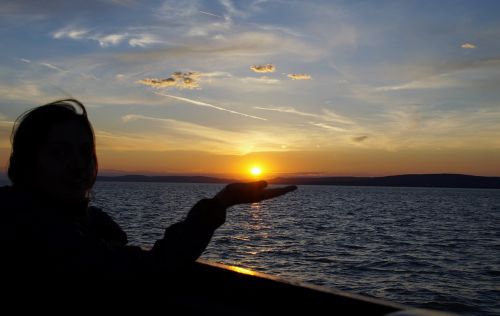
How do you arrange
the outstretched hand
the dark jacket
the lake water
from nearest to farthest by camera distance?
the dark jacket
the outstretched hand
the lake water

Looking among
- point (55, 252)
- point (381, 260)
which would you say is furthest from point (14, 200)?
point (381, 260)

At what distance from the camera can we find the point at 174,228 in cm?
180

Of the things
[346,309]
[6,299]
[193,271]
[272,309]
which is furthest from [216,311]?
[6,299]

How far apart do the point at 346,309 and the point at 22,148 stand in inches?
68.7

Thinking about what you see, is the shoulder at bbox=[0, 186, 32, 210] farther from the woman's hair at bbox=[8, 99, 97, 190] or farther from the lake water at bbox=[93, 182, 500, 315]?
the lake water at bbox=[93, 182, 500, 315]

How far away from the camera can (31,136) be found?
5.93 feet

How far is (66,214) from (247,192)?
70cm

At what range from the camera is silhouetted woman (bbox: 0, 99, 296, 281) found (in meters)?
1.52

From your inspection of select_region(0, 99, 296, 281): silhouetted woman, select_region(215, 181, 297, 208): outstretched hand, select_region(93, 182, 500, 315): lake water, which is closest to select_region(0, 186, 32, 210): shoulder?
select_region(0, 99, 296, 281): silhouetted woman

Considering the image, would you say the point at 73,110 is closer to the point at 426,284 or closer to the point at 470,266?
the point at 426,284

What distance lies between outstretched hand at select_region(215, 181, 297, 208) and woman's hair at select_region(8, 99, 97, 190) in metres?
0.55

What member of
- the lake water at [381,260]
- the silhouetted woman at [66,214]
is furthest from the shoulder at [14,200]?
the lake water at [381,260]

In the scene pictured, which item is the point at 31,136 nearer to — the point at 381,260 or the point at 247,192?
the point at 247,192

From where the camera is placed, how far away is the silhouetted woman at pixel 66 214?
1520mm
